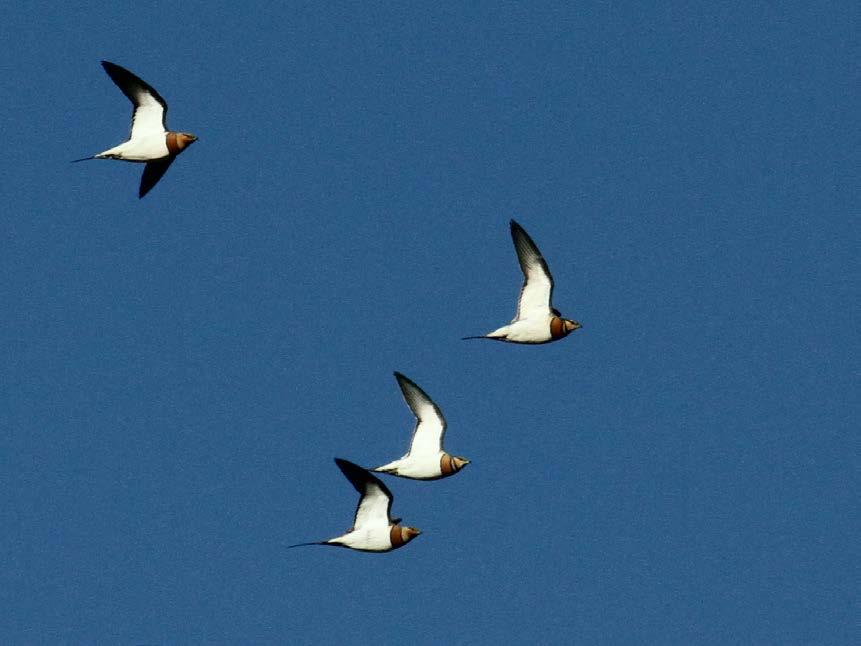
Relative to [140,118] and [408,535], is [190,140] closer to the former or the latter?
[140,118]

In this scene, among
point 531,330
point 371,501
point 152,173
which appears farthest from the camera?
point 152,173

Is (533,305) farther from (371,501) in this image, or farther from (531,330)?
(371,501)

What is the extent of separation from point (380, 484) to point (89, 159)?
991 cm

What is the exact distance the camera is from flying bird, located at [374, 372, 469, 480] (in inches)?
2229

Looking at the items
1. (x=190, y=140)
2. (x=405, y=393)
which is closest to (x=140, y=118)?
(x=190, y=140)

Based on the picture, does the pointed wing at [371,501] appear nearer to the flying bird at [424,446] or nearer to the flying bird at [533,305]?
the flying bird at [424,446]

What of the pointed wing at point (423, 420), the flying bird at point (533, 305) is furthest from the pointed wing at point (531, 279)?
the pointed wing at point (423, 420)

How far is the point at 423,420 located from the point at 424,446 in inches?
24.3

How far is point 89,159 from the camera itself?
54312 mm

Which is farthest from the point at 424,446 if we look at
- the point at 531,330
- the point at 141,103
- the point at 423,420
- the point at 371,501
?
the point at 141,103

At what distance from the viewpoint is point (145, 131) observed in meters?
55.8

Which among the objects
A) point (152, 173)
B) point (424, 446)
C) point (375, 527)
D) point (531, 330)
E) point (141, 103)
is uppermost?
point (141, 103)

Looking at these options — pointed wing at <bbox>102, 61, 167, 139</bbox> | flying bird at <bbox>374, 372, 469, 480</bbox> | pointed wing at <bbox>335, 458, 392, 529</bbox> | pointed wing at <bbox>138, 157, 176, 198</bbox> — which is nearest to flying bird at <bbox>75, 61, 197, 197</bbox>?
pointed wing at <bbox>102, 61, 167, 139</bbox>

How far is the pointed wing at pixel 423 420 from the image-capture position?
187ft
